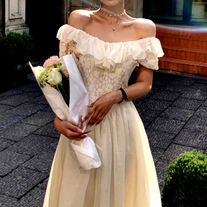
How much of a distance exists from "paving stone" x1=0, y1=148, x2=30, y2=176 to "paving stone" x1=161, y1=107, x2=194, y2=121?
2.62 metres

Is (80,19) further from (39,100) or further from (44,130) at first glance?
(39,100)

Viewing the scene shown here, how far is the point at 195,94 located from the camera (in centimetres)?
829

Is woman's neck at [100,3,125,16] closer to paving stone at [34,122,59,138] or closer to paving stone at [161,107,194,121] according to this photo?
paving stone at [34,122,59,138]

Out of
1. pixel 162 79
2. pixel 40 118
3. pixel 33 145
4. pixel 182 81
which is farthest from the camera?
pixel 162 79

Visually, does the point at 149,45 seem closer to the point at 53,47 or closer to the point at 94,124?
the point at 94,124

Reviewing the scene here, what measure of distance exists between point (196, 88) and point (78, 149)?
6.41 meters

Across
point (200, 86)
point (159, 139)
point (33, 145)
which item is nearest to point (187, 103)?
point (200, 86)

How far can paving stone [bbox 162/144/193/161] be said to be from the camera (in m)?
5.34

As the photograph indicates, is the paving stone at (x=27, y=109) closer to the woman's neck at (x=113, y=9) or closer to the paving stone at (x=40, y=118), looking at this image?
the paving stone at (x=40, y=118)

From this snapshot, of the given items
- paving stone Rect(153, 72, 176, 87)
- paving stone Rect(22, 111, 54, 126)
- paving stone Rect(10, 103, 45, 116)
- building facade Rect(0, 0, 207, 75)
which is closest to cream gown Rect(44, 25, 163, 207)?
paving stone Rect(22, 111, 54, 126)

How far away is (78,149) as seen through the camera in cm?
260

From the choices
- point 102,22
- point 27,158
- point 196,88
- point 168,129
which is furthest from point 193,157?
point 196,88

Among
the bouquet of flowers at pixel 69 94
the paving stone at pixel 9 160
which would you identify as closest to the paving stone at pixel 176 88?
the paving stone at pixel 9 160

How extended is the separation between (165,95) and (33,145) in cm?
332
